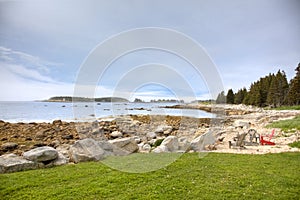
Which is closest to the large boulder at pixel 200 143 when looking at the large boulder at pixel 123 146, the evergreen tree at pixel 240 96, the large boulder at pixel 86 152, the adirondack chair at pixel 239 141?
the adirondack chair at pixel 239 141

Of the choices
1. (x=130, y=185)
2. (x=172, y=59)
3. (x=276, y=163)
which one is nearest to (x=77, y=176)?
(x=130, y=185)

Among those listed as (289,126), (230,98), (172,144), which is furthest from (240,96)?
(172,144)

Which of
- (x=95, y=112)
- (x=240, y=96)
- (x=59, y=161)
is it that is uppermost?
(x=240, y=96)

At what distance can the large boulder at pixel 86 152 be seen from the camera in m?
8.08

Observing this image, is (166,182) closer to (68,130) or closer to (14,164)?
(14,164)

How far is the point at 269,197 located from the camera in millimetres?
4672

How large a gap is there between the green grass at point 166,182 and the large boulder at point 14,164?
0.45m

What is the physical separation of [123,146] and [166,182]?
4.54m

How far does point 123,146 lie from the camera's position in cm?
973

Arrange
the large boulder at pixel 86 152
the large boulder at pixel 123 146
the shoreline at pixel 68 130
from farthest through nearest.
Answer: the shoreline at pixel 68 130 < the large boulder at pixel 123 146 < the large boulder at pixel 86 152

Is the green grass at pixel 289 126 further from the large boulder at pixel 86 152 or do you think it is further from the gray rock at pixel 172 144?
the large boulder at pixel 86 152

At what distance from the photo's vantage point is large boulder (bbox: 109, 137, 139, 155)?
9.46 metres

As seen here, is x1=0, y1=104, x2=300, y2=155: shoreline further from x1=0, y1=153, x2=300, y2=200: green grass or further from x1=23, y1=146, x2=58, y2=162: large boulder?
x1=23, y1=146, x2=58, y2=162: large boulder

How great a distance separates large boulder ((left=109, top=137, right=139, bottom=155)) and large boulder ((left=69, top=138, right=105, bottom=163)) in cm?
89
